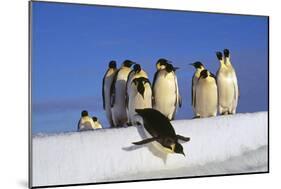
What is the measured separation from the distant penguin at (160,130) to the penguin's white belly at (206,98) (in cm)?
20

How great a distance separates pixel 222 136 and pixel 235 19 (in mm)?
667

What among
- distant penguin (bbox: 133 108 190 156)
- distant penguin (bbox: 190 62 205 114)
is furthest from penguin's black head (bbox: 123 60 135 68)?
distant penguin (bbox: 190 62 205 114)

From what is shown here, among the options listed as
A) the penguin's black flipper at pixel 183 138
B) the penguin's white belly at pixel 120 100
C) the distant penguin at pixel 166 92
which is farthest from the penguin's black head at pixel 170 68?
the penguin's black flipper at pixel 183 138

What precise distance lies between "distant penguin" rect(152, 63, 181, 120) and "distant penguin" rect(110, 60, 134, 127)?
16 cm

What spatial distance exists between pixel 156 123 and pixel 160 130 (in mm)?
45

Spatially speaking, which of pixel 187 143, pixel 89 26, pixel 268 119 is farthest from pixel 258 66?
pixel 89 26

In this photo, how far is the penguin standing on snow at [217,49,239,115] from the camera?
3297 millimetres

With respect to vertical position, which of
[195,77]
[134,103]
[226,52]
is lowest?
[134,103]

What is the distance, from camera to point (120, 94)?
3.08 m

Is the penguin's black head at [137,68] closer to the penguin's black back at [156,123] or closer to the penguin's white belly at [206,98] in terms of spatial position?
the penguin's black back at [156,123]

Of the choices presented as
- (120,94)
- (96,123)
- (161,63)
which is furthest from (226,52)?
(96,123)

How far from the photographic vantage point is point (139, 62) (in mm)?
3096

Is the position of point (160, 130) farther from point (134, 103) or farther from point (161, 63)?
point (161, 63)
